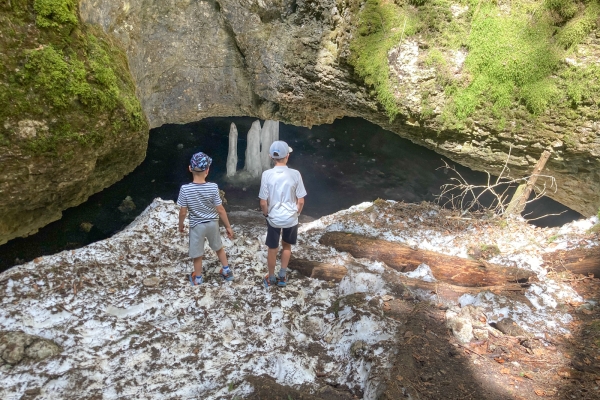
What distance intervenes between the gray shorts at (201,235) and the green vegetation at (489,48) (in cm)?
309

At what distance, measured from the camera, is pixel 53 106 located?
3.70m

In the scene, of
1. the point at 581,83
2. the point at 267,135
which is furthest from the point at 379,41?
the point at 267,135

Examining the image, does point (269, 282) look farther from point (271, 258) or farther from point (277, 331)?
point (277, 331)

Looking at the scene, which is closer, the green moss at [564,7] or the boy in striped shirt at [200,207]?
the boy in striped shirt at [200,207]

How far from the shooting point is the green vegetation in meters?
4.43

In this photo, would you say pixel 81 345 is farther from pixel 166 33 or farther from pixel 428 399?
pixel 166 33

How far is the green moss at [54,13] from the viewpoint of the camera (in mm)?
3477

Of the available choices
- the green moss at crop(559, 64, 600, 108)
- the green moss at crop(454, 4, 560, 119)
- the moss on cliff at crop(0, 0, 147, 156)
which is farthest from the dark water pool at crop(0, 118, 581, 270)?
the green moss at crop(559, 64, 600, 108)

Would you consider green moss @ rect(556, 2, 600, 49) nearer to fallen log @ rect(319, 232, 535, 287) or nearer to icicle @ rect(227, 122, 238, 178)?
fallen log @ rect(319, 232, 535, 287)

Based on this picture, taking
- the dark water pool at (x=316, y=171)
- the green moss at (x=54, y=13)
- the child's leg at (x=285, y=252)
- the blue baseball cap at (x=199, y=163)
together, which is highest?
the green moss at (x=54, y=13)

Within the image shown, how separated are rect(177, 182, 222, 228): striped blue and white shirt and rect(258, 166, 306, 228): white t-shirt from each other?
0.52m

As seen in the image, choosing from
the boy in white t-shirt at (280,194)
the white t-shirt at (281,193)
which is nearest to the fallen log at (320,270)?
the boy in white t-shirt at (280,194)

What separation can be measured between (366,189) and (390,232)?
653 cm

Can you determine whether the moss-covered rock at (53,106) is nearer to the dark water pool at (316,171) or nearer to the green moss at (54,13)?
the green moss at (54,13)
